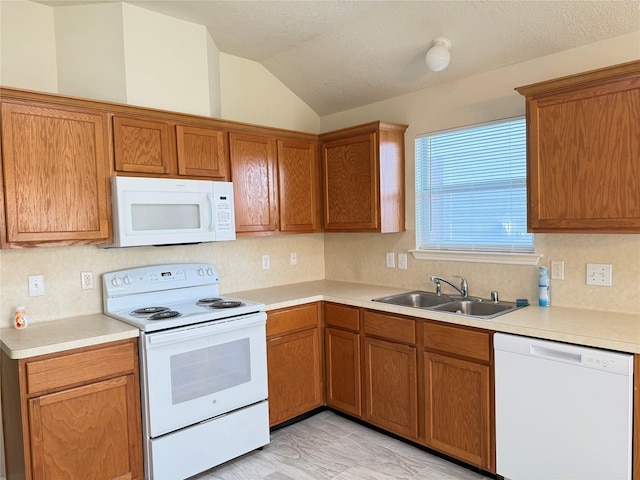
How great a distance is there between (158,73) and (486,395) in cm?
273

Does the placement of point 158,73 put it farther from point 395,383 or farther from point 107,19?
point 395,383

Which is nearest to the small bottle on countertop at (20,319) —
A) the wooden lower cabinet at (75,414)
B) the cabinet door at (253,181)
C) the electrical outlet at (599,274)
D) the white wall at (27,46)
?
the wooden lower cabinet at (75,414)

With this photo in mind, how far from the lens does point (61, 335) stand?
2.25m

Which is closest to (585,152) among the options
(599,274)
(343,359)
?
(599,274)

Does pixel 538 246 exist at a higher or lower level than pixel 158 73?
lower

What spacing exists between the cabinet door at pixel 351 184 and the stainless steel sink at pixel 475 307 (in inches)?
30.3

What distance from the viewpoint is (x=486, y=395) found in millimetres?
2387

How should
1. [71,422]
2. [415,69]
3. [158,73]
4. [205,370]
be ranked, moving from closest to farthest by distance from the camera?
1. [71,422]
2. [205,370]
3. [158,73]
4. [415,69]

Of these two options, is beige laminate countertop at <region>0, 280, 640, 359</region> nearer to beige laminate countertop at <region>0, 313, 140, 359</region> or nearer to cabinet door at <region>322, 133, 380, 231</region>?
beige laminate countertop at <region>0, 313, 140, 359</region>

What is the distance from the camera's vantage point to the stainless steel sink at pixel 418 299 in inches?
123

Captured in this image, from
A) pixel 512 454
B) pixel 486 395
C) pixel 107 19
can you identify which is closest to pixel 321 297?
A: pixel 486 395

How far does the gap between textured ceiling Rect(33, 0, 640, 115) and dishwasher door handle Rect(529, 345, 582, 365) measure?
1.72 m

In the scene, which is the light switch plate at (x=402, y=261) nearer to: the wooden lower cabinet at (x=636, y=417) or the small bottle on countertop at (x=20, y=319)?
the wooden lower cabinet at (x=636, y=417)

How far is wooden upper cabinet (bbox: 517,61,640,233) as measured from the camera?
2.08 m
